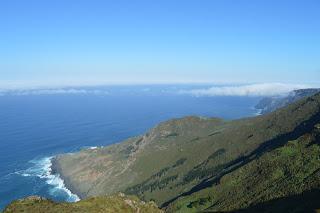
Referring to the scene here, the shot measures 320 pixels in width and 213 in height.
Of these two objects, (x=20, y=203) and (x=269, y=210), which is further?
(x=269, y=210)

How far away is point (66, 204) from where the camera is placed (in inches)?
6737

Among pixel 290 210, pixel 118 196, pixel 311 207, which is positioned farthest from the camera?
pixel 118 196

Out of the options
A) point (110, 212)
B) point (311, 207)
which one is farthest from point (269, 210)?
point (110, 212)

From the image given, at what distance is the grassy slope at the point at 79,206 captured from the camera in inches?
6471

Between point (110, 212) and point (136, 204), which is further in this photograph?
point (136, 204)

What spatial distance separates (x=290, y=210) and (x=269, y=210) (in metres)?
19.9

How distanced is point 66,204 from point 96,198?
1541 centimetres

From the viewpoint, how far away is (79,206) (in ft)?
559

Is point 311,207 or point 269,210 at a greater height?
point 311,207

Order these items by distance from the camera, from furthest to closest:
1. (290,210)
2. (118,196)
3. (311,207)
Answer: (118,196) < (290,210) < (311,207)

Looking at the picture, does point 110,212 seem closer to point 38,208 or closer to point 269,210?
point 38,208

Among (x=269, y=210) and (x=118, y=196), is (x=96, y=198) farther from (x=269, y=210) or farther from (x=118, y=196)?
(x=269, y=210)

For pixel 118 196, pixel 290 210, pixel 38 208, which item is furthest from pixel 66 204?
pixel 290 210

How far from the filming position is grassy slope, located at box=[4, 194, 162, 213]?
16438cm
